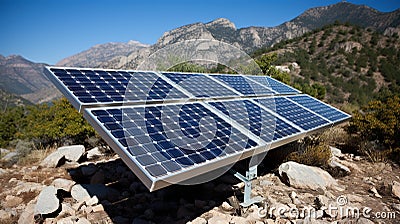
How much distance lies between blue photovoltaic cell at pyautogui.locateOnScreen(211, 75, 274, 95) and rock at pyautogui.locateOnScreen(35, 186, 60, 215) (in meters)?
5.53

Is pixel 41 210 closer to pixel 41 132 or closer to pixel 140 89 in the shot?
pixel 140 89

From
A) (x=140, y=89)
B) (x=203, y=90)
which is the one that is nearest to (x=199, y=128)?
(x=140, y=89)

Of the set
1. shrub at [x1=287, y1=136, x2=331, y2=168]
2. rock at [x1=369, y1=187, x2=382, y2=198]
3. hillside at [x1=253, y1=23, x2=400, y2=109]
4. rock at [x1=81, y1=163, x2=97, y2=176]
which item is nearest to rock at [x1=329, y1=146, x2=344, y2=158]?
shrub at [x1=287, y1=136, x2=331, y2=168]

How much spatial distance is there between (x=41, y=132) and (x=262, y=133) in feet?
32.9

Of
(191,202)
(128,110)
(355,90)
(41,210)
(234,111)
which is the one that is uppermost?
(128,110)

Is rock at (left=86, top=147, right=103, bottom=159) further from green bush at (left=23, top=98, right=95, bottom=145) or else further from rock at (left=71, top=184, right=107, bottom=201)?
rock at (left=71, top=184, right=107, bottom=201)

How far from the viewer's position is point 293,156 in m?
8.25

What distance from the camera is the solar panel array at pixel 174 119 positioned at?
374 centimetres

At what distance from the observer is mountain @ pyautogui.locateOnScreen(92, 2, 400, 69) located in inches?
2744

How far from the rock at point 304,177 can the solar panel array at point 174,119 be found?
1.16 metres

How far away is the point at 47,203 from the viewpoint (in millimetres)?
5387

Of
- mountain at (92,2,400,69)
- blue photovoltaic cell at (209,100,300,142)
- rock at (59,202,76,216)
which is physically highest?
mountain at (92,2,400,69)

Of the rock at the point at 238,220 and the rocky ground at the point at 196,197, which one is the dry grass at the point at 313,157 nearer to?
the rocky ground at the point at 196,197

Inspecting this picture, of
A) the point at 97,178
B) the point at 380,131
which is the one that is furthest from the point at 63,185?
the point at 380,131
